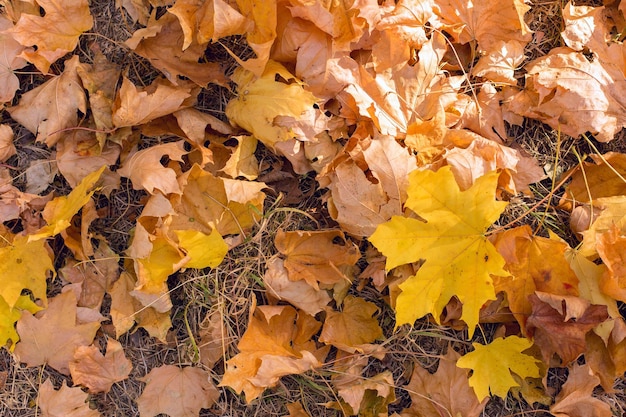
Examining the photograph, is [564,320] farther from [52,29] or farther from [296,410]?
[52,29]

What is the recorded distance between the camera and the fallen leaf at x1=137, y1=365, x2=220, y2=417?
5.69ft

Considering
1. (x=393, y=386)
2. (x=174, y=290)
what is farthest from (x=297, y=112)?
(x=393, y=386)

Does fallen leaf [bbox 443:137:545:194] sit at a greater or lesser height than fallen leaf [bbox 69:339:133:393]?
greater

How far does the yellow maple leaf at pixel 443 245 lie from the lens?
1486 mm

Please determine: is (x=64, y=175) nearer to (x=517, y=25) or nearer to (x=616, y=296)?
(x=517, y=25)

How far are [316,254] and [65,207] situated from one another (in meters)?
0.77

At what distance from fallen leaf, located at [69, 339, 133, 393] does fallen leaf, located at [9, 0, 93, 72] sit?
79 cm

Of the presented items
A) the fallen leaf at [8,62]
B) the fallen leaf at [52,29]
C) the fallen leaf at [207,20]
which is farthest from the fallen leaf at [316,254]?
the fallen leaf at [8,62]

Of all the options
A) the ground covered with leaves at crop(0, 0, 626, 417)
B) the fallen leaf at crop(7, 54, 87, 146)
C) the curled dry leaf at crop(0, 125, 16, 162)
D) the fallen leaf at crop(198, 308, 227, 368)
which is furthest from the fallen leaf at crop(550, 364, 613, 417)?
the curled dry leaf at crop(0, 125, 16, 162)

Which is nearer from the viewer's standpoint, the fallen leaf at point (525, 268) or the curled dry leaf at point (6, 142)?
the fallen leaf at point (525, 268)

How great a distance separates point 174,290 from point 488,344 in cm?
96

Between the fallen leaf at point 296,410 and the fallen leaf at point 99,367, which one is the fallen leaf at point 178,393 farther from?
the fallen leaf at point 296,410

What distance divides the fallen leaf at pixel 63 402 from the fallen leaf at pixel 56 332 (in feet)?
0.30

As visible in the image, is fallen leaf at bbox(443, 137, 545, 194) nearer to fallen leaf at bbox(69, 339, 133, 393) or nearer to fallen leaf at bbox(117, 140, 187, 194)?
fallen leaf at bbox(117, 140, 187, 194)
